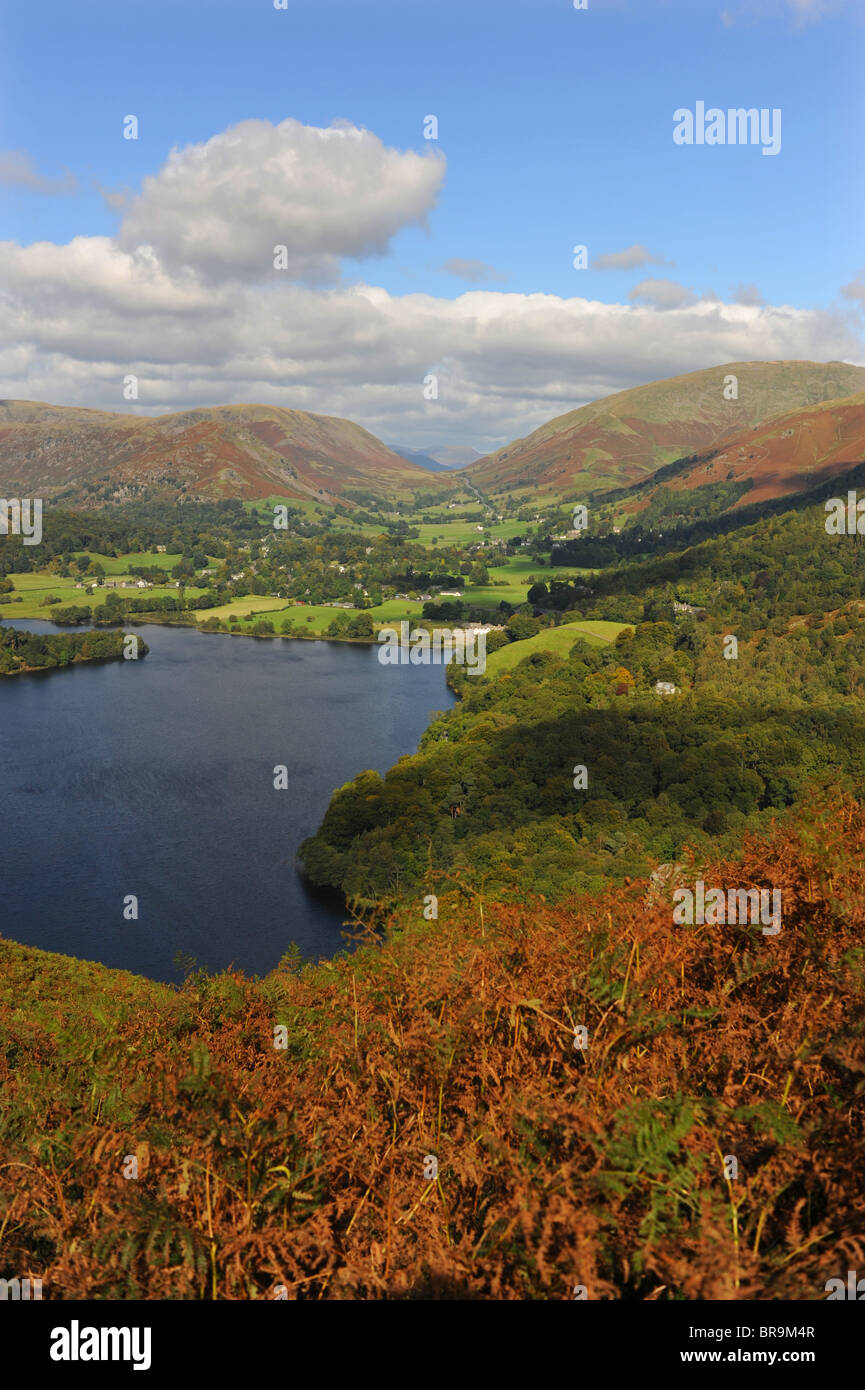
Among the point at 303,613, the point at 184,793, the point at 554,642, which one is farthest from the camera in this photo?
the point at 303,613

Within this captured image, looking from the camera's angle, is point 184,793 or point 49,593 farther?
point 49,593

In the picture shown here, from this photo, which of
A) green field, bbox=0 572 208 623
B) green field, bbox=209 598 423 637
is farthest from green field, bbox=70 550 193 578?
green field, bbox=209 598 423 637

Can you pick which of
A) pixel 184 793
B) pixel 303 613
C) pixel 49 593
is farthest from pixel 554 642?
pixel 49 593

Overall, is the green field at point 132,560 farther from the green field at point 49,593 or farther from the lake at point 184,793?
the lake at point 184,793

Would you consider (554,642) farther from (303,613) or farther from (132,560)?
(132,560)

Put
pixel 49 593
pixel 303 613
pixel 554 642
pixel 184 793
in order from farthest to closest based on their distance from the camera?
1. pixel 49 593
2. pixel 303 613
3. pixel 554 642
4. pixel 184 793
